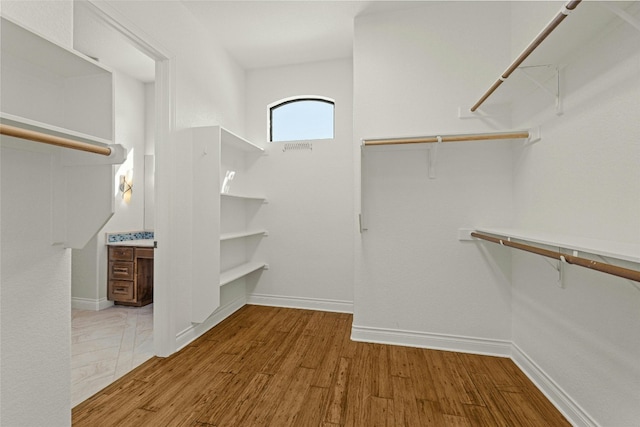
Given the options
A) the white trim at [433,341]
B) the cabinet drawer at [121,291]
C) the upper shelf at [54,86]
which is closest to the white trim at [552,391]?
the white trim at [433,341]

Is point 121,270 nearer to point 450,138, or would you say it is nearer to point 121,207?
point 121,207

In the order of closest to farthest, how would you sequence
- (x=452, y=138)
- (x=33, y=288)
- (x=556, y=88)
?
(x=33, y=288) → (x=556, y=88) → (x=452, y=138)

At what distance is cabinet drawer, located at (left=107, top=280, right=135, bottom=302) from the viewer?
3471 mm

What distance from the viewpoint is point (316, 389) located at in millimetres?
1873

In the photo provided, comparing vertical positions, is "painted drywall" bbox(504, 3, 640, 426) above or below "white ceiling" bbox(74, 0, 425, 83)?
below

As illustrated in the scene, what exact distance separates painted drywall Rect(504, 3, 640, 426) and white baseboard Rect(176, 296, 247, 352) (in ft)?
8.30

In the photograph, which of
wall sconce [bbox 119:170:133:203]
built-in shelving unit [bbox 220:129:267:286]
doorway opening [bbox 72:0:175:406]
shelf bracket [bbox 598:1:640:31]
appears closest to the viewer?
shelf bracket [bbox 598:1:640:31]

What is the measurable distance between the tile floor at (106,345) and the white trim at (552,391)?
267 centimetres

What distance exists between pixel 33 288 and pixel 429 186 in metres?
2.48

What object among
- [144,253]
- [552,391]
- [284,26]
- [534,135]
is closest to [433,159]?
[534,135]

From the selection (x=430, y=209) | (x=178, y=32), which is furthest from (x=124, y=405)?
(x=178, y=32)

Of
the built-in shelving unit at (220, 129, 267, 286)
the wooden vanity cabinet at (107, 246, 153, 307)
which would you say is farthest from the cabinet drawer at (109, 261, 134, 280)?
the built-in shelving unit at (220, 129, 267, 286)

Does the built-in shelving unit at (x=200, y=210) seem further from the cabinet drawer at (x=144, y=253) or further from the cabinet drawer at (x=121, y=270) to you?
the cabinet drawer at (x=121, y=270)

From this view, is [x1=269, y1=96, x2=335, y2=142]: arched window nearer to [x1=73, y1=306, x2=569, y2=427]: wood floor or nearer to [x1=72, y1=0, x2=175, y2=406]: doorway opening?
[x1=72, y1=0, x2=175, y2=406]: doorway opening
